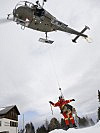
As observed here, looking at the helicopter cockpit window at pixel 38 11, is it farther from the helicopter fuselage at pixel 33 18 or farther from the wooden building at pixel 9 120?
the wooden building at pixel 9 120

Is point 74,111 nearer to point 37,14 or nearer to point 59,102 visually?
point 59,102

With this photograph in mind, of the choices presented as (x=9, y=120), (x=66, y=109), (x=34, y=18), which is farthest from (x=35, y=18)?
(x=9, y=120)

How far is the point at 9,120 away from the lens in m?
37.1

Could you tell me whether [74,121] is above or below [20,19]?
below

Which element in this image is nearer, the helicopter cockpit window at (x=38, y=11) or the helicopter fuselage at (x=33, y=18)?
the helicopter fuselage at (x=33, y=18)

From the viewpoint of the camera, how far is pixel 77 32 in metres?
16.8

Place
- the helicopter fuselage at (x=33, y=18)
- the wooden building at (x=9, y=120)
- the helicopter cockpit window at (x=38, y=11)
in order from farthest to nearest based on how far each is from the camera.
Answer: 1. the wooden building at (x=9, y=120)
2. the helicopter cockpit window at (x=38, y=11)
3. the helicopter fuselage at (x=33, y=18)

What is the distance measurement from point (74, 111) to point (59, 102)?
4.14ft

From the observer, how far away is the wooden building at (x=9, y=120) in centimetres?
3448

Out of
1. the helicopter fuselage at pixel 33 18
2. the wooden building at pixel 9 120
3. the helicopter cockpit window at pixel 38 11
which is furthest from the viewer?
the wooden building at pixel 9 120

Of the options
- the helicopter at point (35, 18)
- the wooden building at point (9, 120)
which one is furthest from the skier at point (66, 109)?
the wooden building at point (9, 120)

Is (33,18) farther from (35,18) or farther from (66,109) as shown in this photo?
(66,109)

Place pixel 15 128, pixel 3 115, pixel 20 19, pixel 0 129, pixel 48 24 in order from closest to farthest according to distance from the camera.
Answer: pixel 20 19 < pixel 48 24 < pixel 0 129 < pixel 3 115 < pixel 15 128

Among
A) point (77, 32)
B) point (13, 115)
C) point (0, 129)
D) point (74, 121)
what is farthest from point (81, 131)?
point (13, 115)
